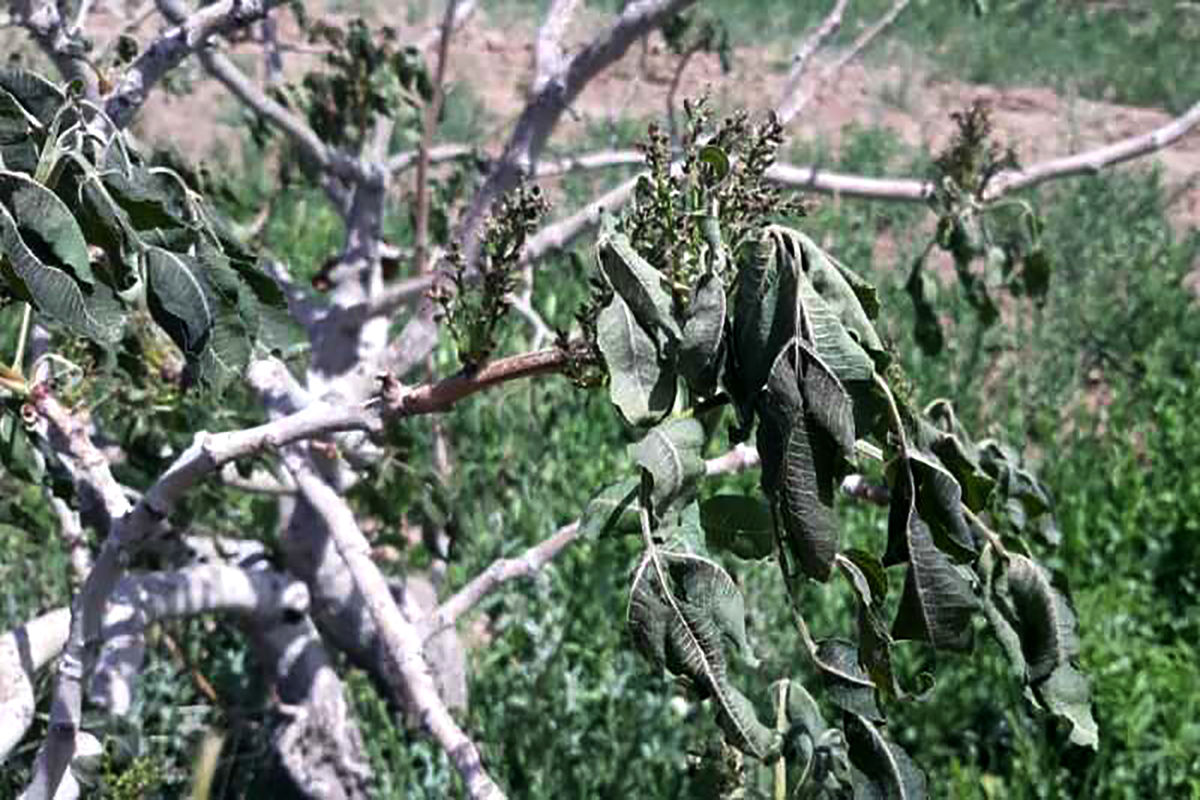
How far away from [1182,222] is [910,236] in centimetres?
190

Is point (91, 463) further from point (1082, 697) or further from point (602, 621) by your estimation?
point (602, 621)

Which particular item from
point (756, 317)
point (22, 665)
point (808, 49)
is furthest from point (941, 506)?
point (808, 49)

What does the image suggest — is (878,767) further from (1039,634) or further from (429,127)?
(429,127)

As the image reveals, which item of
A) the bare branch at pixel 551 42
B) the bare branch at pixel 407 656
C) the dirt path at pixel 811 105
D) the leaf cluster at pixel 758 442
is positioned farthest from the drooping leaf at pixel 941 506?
the dirt path at pixel 811 105

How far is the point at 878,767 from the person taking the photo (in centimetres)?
89

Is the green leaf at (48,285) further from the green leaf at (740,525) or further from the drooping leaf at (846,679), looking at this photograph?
the drooping leaf at (846,679)

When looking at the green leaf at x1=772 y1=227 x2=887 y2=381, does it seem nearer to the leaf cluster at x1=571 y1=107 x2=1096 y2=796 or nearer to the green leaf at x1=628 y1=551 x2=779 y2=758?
the leaf cluster at x1=571 y1=107 x2=1096 y2=796

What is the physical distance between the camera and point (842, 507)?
12.3 feet

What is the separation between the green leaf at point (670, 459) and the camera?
78 cm

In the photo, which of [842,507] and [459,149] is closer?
[459,149]

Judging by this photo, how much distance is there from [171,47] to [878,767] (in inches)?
40.8

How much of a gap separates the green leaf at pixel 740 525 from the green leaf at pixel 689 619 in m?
0.10

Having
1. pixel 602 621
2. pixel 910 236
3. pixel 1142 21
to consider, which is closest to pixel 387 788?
pixel 602 621

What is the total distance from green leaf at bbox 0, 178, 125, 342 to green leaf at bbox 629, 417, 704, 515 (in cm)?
34
